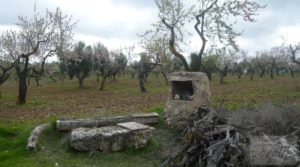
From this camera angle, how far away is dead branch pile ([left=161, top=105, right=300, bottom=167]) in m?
6.42

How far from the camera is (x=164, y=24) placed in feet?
55.4

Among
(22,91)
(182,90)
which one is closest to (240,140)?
(182,90)

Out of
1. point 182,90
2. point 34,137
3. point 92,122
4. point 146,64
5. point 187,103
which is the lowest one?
point 34,137

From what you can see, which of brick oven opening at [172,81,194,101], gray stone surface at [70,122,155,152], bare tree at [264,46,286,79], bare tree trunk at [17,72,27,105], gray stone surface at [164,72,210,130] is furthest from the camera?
bare tree at [264,46,286,79]

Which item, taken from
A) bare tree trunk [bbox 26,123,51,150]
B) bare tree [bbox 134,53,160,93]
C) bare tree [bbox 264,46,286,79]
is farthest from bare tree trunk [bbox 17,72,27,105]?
bare tree [bbox 264,46,286,79]

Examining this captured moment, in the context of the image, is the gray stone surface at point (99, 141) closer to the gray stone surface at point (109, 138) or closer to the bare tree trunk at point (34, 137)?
the gray stone surface at point (109, 138)

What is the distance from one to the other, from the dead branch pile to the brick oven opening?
6.52 ft

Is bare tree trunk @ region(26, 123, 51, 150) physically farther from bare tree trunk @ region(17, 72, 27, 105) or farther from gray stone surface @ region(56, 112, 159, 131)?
bare tree trunk @ region(17, 72, 27, 105)

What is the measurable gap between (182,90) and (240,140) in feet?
18.0

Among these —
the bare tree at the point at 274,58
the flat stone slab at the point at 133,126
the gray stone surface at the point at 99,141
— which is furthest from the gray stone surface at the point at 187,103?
the bare tree at the point at 274,58

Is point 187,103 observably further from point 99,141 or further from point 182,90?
point 99,141

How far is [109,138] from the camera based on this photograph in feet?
30.1

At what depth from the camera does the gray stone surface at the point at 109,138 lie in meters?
9.15

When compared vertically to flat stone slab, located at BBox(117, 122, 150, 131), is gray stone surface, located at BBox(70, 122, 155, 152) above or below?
below
